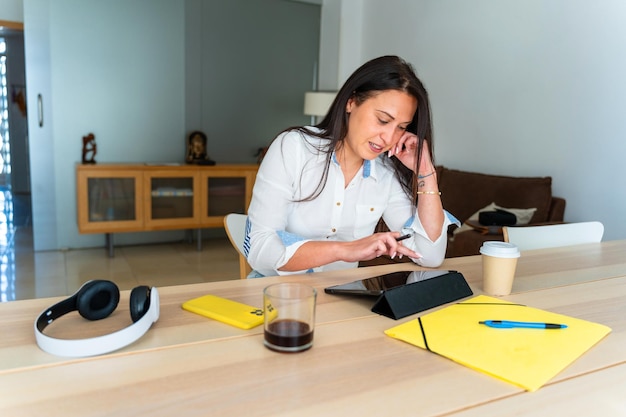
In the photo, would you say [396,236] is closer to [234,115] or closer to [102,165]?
[102,165]

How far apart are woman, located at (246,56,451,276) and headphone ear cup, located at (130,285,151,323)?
0.49 meters

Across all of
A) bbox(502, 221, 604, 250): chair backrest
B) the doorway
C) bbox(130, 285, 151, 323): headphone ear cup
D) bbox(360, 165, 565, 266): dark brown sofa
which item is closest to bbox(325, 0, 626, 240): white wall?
bbox(360, 165, 565, 266): dark brown sofa

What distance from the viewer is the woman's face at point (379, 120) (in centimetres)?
158

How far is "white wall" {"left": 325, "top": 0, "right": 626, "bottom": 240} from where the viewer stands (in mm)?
3207

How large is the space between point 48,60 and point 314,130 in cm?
359

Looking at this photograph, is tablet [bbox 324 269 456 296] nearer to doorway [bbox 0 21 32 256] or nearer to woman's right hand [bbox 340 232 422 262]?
woman's right hand [bbox 340 232 422 262]

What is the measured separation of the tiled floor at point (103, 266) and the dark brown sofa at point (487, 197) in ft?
5.34

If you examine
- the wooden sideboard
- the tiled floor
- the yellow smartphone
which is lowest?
the tiled floor

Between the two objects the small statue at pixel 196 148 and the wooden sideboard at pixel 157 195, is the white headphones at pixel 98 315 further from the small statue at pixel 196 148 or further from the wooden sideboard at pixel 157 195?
the small statue at pixel 196 148

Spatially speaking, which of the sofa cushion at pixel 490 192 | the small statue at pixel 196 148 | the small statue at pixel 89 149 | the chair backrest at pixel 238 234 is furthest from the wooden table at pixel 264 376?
the small statue at pixel 196 148

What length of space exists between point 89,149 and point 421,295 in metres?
4.07

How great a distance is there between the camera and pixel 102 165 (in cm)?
450

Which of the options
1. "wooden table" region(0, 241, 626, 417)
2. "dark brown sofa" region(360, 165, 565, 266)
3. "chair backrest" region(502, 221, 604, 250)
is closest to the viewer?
"wooden table" region(0, 241, 626, 417)

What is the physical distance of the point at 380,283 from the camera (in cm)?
128
